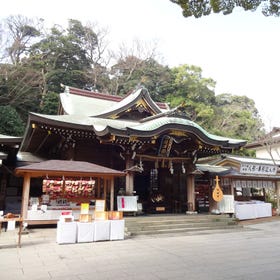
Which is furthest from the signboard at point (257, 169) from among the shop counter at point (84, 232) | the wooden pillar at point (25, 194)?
the wooden pillar at point (25, 194)

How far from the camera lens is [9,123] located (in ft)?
73.4

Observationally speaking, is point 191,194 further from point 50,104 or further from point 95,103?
point 50,104

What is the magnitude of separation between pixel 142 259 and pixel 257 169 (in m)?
11.4

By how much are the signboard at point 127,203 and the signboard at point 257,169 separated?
6.90 meters

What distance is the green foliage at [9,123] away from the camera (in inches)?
878

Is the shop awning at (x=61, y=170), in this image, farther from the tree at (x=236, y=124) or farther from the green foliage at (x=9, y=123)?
the tree at (x=236, y=124)

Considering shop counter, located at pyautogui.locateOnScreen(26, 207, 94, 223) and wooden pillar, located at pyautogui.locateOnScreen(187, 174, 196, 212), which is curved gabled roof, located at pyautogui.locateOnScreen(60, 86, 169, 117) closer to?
wooden pillar, located at pyautogui.locateOnScreen(187, 174, 196, 212)

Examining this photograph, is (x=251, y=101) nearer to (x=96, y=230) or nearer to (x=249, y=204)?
(x=249, y=204)

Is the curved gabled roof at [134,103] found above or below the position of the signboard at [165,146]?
above

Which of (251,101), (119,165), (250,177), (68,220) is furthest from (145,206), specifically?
(251,101)

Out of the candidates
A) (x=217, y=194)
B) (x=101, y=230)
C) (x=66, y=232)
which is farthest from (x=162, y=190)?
(x=66, y=232)

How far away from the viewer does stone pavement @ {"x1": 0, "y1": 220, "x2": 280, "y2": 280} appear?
4934 mm

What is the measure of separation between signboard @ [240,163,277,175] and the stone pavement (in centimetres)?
594

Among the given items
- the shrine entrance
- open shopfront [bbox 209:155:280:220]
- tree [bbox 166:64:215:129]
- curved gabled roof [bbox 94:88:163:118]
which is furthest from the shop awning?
tree [bbox 166:64:215:129]
